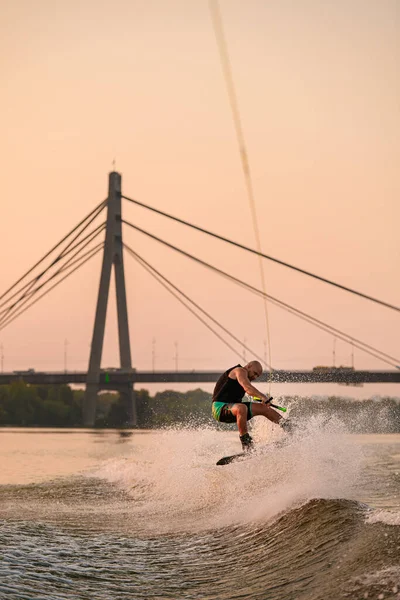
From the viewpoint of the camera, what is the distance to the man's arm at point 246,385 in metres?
12.6

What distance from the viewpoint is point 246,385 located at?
41.4 ft

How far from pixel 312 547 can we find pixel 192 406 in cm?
10099

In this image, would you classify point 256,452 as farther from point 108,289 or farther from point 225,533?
point 108,289

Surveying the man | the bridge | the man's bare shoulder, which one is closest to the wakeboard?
the man

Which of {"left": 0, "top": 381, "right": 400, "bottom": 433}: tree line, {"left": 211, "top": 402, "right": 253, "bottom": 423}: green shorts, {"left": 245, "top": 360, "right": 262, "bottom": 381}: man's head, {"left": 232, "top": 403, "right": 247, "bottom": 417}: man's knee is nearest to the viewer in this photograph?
{"left": 245, "top": 360, "right": 262, "bottom": 381}: man's head

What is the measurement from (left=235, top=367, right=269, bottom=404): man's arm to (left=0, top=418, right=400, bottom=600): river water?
1.23 metres

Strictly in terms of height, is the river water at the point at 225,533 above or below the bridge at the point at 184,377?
below

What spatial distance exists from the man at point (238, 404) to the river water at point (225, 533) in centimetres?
61

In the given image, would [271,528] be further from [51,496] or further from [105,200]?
[105,200]

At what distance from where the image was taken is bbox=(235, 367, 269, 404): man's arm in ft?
41.2

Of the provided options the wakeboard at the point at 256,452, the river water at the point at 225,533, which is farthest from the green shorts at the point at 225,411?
the river water at the point at 225,533

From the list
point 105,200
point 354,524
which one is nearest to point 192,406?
point 105,200

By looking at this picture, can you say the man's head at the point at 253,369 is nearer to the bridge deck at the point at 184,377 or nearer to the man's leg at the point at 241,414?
the man's leg at the point at 241,414

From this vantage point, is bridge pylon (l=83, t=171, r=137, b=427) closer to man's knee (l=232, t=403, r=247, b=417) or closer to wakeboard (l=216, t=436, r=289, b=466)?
wakeboard (l=216, t=436, r=289, b=466)
